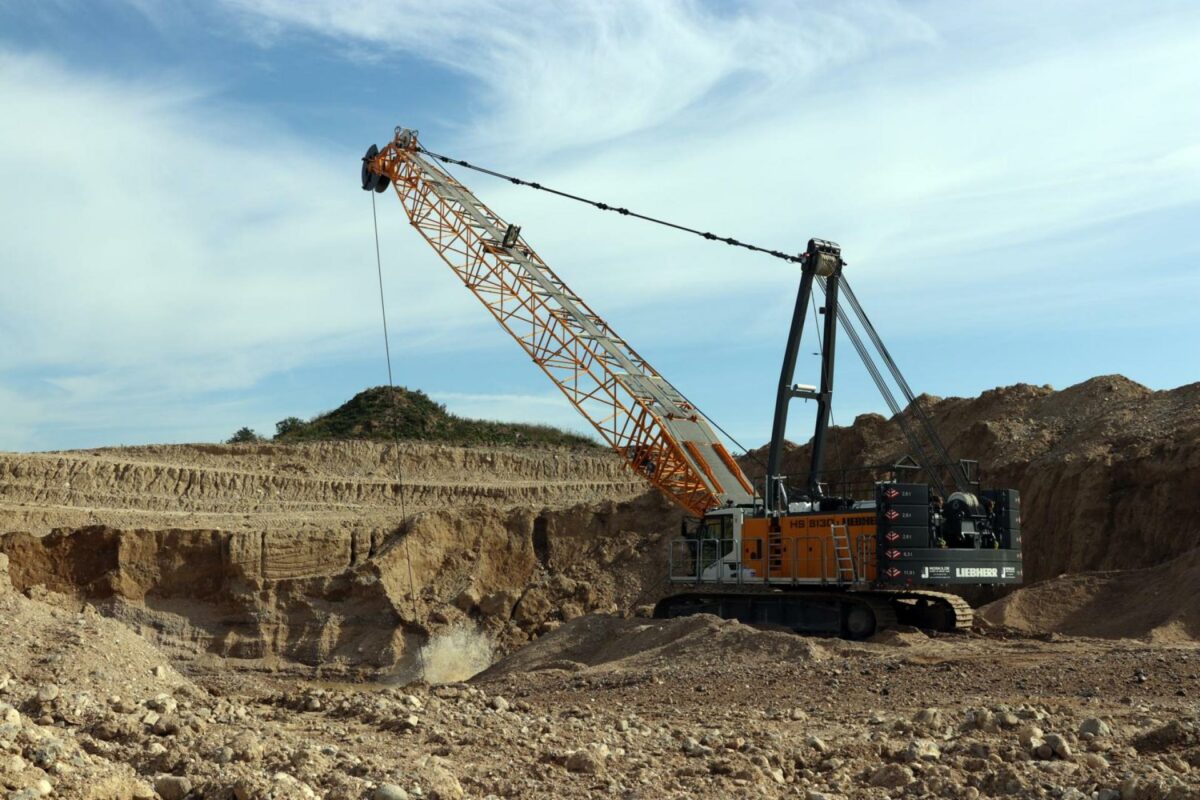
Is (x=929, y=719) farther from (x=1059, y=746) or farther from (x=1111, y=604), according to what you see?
(x=1111, y=604)

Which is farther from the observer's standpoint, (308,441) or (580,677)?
(308,441)

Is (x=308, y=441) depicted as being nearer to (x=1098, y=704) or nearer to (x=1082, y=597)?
(x=1082, y=597)

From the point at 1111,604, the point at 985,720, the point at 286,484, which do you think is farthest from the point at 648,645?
the point at 286,484

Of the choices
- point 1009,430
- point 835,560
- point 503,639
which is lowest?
point 503,639

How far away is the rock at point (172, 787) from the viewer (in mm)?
7070

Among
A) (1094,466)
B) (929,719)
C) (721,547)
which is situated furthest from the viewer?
(1094,466)

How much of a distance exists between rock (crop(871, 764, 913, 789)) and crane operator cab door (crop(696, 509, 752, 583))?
13061mm

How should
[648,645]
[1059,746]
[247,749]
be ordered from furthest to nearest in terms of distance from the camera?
[648,645]
[1059,746]
[247,749]

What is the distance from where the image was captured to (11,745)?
274 inches

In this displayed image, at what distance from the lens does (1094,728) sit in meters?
9.37

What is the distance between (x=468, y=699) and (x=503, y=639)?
15.8 meters

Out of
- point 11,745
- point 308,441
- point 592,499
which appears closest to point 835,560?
point 11,745

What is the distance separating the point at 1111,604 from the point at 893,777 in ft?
47.1

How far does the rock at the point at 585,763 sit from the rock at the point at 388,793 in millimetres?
1541
